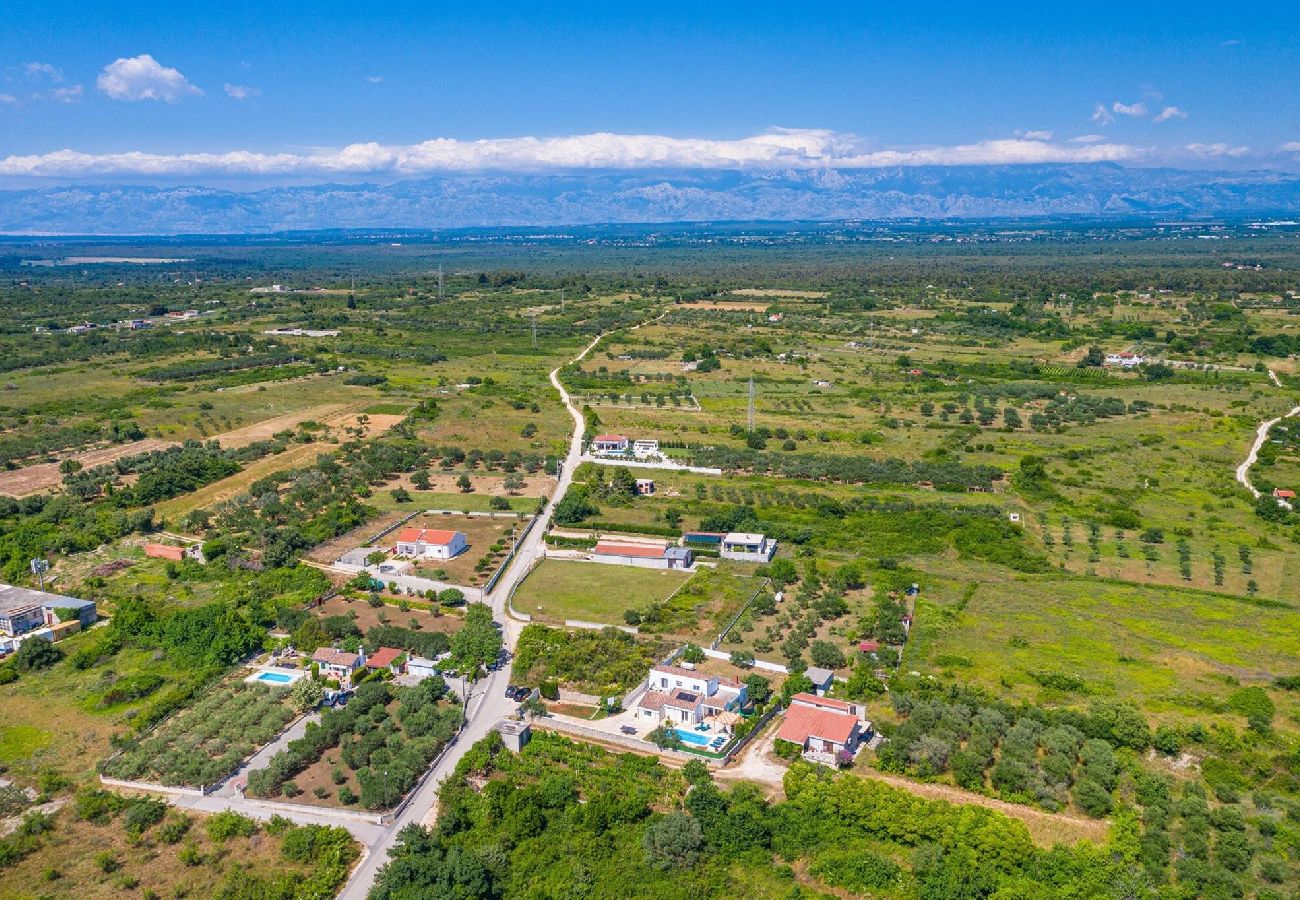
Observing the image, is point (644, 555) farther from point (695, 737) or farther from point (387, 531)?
point (695, 737)

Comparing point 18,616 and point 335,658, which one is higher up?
point 18,616

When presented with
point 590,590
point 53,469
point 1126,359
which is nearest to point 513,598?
point 590,590

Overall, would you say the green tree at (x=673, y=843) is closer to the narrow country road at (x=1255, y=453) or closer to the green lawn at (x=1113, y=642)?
the green lawn at (x=1113, y=642)

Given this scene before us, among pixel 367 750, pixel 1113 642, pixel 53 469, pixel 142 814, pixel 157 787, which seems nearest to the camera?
pixel 142 814

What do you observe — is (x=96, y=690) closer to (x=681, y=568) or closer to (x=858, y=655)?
(x=681, y=568)

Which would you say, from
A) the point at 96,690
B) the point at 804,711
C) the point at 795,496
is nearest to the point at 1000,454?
the point at 795,496

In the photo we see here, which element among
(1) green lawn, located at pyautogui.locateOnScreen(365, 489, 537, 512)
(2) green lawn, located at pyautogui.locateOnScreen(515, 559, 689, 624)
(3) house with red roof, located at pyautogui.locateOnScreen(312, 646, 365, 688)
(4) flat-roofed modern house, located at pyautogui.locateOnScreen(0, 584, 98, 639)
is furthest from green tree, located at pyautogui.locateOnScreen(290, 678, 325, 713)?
(1) green lawn, located at pyautogui.locateOnScreen(365, 489, 537, 512)
